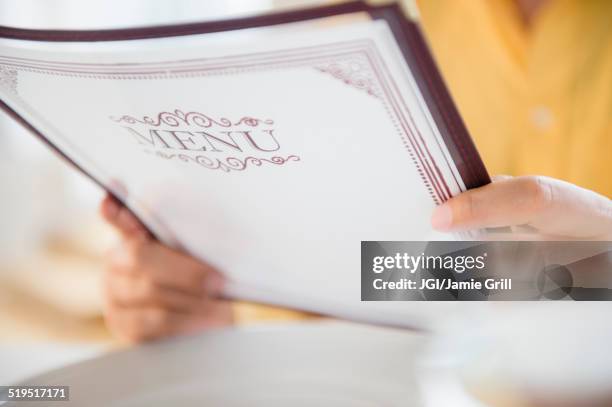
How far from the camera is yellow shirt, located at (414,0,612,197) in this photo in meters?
0.66

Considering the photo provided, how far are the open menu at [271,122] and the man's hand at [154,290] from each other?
72mm

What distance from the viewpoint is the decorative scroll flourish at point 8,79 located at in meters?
0.40

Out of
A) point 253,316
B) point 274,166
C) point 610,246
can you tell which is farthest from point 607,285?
point 253,316

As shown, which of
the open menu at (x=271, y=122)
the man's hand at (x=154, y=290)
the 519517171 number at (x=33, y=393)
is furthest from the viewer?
the man's hand at (x=154, y=290)

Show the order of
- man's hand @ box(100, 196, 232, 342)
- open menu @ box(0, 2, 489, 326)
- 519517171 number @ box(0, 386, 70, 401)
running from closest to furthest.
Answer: open menu @ box(0, 2, 489, 326)
519517171 number @ box(0, 386, 70, 401)
man's hand @ box(100, 196, 232, 342)

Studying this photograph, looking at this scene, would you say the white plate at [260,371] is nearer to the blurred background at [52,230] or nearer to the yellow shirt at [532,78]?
the blurred background at [52,230]

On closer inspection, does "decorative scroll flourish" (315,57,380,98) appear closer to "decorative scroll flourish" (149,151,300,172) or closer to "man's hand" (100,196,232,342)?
"decorative scroll flourish" (149,151,300,172)

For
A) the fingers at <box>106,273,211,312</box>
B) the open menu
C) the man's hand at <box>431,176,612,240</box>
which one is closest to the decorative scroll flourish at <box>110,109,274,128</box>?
the open menu

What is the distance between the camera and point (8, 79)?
40 cm

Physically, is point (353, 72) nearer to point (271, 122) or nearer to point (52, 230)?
point (271, 122)

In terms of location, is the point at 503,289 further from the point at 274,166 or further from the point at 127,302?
the point at 127,302

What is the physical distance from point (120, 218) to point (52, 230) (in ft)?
0.45

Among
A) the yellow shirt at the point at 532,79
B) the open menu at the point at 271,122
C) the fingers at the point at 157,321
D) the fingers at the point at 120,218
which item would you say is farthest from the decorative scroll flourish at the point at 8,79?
the yellow shirt at the point at 532,79

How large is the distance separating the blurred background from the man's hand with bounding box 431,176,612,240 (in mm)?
199
